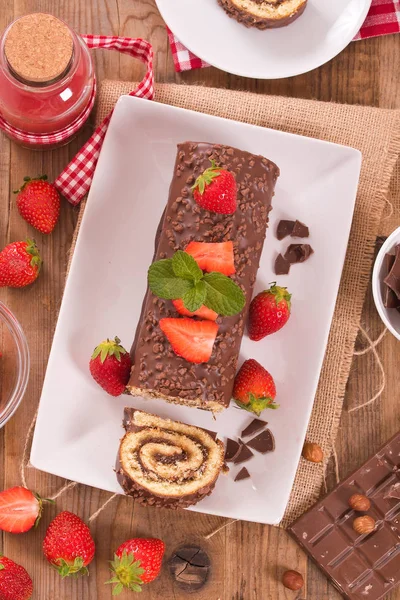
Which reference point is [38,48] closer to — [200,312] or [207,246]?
[207,246]

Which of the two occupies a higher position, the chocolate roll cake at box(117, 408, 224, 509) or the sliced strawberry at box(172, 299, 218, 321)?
the sliced strawberry at box(172, 299, 218, 321)

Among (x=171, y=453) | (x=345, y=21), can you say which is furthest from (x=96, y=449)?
(x=345, y=21)

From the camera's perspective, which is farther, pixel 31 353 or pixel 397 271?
pixel 31 353

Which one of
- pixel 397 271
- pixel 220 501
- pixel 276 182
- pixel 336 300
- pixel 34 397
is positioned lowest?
pixel 220 501

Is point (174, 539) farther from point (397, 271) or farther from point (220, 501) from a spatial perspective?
point (397, 271)

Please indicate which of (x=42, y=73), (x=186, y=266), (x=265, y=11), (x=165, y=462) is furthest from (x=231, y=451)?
(x=265, y=11)

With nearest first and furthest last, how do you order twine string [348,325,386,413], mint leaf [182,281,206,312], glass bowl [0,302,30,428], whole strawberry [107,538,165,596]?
mint leaf [182,281,206,312], whole strawberry [107,538,165,596], glass bowl [0,302,30,428], twine string [348,325,386,413]

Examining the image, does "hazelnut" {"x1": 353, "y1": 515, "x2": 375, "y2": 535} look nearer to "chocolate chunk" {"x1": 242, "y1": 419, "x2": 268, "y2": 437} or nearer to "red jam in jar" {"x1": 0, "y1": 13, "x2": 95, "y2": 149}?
"chocolate chunk" {"x1": 242, "y1": 419, "x2": 268, "y2": 437}

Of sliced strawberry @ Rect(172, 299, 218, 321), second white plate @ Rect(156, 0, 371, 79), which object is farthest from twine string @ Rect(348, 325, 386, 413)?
second white plate @ Rect(156, 0, 371, 79)

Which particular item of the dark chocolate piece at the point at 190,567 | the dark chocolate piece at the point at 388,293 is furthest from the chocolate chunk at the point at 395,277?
the dark chocolate piece at the point at 190,567
